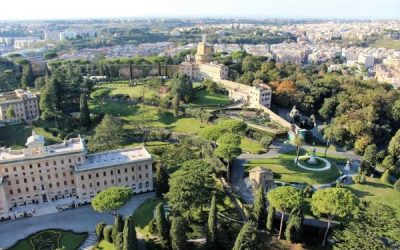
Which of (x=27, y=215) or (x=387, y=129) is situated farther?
(x=387, y=129)

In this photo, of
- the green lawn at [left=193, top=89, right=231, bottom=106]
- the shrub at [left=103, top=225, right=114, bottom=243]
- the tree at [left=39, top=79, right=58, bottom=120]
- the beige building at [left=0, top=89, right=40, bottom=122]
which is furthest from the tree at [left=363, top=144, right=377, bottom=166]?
the beige building at [left=0, top=89, right=40, bottom=122]

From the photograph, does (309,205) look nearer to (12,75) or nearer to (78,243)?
(78,243)

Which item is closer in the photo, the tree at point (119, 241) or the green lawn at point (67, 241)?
the tree at point (119, 241)

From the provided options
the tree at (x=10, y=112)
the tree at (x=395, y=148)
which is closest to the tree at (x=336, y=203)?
the tree at (x=395, y=148)

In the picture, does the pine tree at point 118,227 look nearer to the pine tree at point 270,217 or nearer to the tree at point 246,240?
the tree at point 246,240

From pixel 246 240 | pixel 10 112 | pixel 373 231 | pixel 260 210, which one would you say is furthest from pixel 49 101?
pixel 373 231

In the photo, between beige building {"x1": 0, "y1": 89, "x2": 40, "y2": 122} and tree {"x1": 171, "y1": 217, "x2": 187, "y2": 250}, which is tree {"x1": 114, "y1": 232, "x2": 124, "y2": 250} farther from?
beige building {"x1": 0, "y1": 89, "x2": 40, "y2": 122}

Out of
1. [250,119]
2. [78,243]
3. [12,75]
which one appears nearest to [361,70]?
[250,119]
